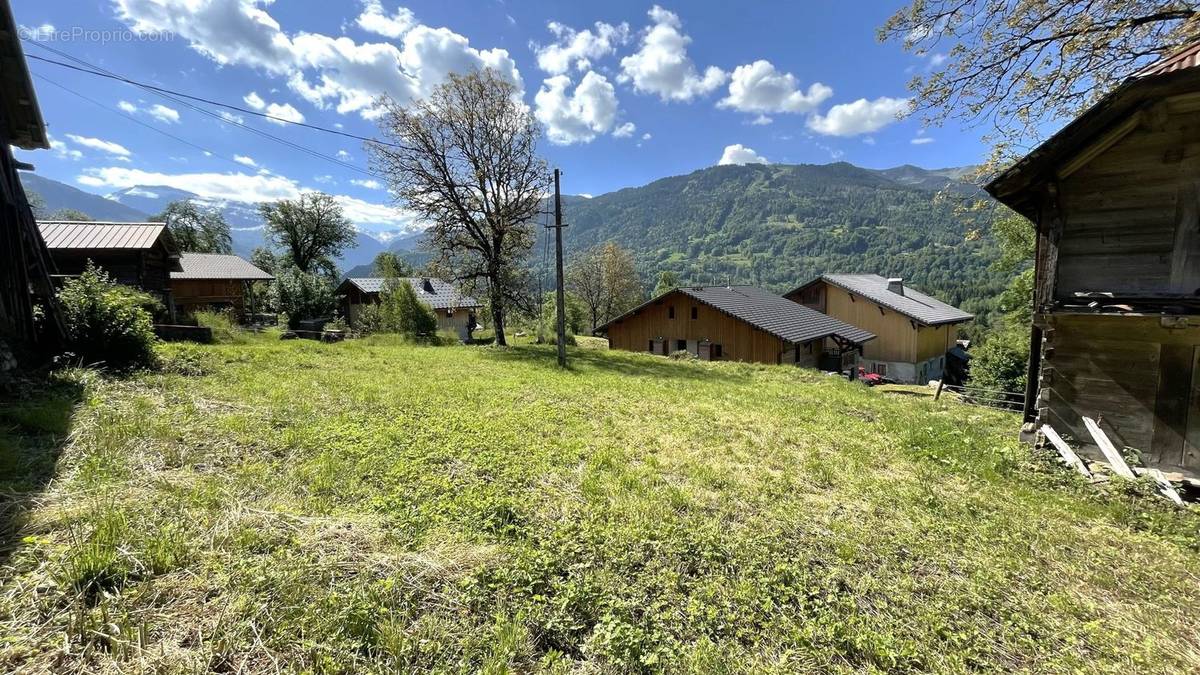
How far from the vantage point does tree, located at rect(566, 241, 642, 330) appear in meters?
51.3

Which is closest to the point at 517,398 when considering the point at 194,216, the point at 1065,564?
the point at 1065,564

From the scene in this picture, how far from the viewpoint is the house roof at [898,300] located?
105 feet

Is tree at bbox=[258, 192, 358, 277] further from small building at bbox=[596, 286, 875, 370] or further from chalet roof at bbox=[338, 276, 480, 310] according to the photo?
small building at bbox=[596, 286, 875, 370]

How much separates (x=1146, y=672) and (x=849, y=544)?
6.14 ft

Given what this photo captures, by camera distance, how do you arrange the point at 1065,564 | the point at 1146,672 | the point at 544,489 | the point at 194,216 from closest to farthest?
1. the point at 1146,672
2. the point at 1065,564
3. the point at 544,489
4. the point at 194,216

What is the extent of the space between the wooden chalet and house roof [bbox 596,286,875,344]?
24.0 metres

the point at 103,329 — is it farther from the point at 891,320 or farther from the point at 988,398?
the point at 891,320

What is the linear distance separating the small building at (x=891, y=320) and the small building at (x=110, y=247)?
40165 mm

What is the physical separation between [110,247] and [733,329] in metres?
27.5

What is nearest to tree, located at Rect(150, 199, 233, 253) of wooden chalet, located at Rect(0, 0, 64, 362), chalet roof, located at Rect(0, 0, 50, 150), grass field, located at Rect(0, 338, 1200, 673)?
chalet roof, located at Rect(0, 0, 50, 150)

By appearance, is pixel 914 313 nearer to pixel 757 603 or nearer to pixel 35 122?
pixel 757 603

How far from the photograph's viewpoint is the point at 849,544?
4328 mm

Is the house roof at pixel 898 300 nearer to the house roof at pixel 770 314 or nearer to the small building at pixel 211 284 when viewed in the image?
the house roof at pixel 770 314

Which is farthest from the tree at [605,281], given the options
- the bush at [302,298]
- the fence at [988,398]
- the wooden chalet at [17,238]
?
the wooden chalet at [17,238]
